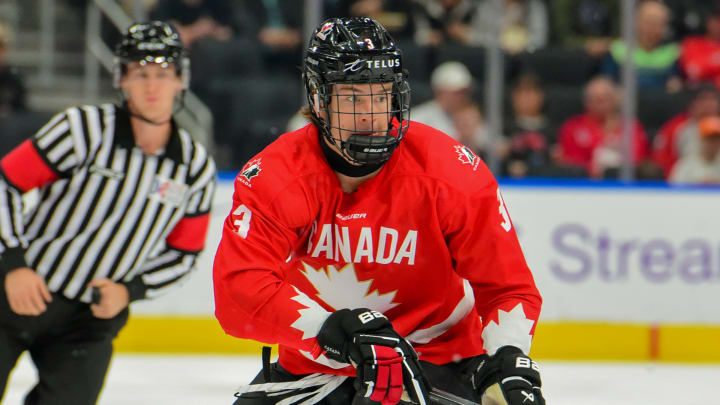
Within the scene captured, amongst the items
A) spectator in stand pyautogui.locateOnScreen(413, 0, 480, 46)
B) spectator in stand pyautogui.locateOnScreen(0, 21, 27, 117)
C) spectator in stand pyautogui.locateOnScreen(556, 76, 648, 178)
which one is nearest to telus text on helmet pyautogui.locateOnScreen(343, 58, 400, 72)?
spectator in stand pyautogui.locateOnScreen(556, 76, 648, 178)

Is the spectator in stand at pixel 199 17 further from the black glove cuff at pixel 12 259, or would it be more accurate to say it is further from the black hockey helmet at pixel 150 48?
the black glove cuff at pixel 12 259

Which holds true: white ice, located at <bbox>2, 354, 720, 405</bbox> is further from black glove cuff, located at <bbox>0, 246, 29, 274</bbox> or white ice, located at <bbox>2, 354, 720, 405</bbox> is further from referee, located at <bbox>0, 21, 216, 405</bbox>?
black glove cuff, located at <bbox>0, 246, 29, 274</bbox>

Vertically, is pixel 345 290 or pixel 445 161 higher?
pixel 445 161

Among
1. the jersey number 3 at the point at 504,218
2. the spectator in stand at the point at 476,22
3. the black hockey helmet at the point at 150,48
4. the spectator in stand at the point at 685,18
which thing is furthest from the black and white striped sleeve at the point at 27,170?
the spectator in stand at the point at 685,18

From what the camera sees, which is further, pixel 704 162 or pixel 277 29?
pixel 277 29

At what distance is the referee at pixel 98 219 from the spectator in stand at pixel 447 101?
2.91 m

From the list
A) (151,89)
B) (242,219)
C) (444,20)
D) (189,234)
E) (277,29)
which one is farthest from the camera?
(444,20)

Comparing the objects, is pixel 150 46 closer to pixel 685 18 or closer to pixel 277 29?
pixel 277 29

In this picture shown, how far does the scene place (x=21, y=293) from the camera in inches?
112

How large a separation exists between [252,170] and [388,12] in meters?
4.74

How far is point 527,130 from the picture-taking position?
6.21 meters

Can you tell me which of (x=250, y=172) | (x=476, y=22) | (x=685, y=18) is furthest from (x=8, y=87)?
(x=250, y=172)

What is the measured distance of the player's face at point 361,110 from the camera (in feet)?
6.88

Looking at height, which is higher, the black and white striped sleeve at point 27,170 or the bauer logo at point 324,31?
the bauer logo at point 324,31
